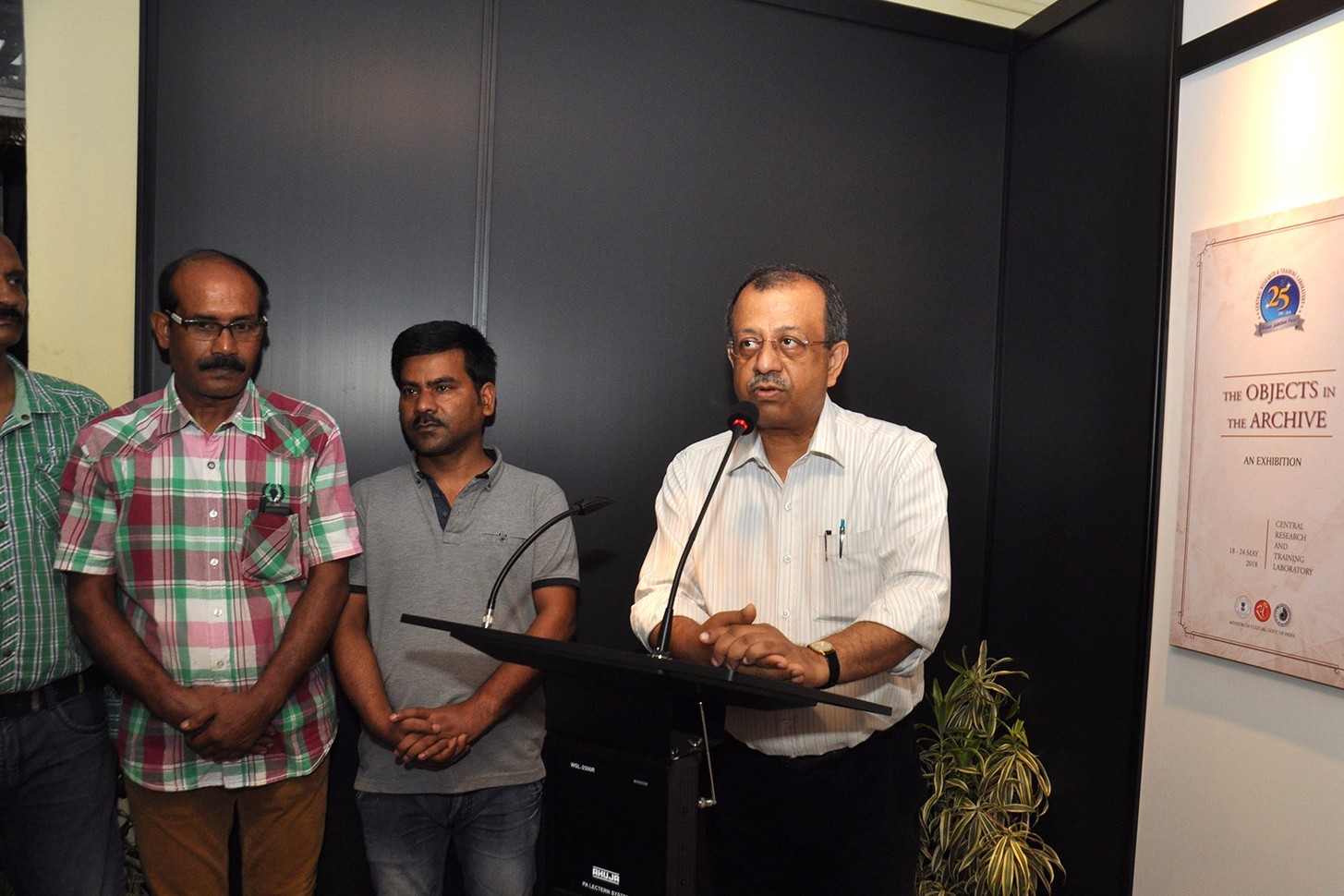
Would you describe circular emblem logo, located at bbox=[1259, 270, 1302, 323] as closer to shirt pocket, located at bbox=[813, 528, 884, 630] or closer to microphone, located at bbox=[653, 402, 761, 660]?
shirt pocket, located at bbox=[813, 528, 884, 630]

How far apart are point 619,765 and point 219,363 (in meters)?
1.47

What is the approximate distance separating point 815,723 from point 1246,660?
1231 mm

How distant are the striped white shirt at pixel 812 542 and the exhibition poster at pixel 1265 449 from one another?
3.20ft

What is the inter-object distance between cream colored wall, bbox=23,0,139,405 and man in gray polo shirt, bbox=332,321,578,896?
0.85 metres

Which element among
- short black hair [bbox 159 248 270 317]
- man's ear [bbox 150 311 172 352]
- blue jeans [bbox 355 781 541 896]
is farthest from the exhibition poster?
man's ear [bbox 150 311 172 352]

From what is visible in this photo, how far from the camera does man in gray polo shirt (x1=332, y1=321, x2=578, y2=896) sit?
2391 millimetres

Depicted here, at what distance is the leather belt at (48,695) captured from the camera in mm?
2197

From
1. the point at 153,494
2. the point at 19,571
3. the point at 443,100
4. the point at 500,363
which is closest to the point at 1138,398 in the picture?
the point at 500,363

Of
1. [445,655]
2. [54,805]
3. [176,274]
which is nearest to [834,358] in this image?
[445,655]

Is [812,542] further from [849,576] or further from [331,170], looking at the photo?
[331,170]

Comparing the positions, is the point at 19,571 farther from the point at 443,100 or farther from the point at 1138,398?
the point at 1138,398

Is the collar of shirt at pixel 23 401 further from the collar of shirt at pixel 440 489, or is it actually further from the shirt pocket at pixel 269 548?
the collar of shirt at pixel 440 489

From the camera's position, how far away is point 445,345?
8.63 feet

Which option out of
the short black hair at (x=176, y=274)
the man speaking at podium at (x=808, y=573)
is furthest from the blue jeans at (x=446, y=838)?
the short black hair at (x=176, y=274)
